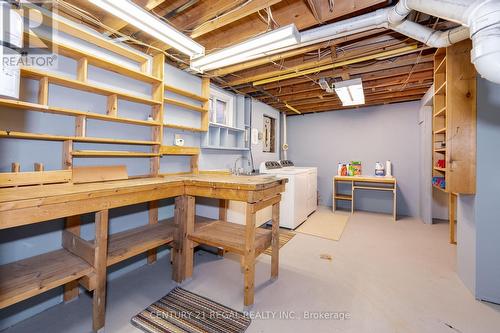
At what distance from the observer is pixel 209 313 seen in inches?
66.4

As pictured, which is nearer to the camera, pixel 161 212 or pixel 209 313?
pixel 209 313

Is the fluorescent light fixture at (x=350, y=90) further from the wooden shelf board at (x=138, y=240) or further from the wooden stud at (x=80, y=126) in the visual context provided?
the wooden stud at (x=80, y=126)

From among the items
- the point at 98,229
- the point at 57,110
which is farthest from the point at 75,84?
the point at 98,229

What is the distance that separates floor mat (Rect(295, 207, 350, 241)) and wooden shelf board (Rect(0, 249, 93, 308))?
2.97 meters

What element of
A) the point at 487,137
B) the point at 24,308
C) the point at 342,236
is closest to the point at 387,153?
the point at 342,236

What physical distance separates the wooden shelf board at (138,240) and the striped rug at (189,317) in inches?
18.3

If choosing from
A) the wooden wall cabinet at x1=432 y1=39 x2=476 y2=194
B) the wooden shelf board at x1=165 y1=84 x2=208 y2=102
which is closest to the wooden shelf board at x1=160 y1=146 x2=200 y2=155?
the wooden shelf board at x1=165 y1=84 x2=208 y2=102

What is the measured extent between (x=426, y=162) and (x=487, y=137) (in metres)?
2.41

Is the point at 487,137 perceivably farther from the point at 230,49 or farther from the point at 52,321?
the point at 52,321

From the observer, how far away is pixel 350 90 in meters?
3.30

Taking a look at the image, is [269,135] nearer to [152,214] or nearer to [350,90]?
[350,90]

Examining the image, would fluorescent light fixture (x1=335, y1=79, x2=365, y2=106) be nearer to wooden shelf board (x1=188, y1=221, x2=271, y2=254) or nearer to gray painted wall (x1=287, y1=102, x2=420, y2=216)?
gray painted wall (x1=287, y1=102, x2=420, y2=216)

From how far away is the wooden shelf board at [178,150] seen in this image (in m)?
2.44

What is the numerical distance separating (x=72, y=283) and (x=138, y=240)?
0.61m
